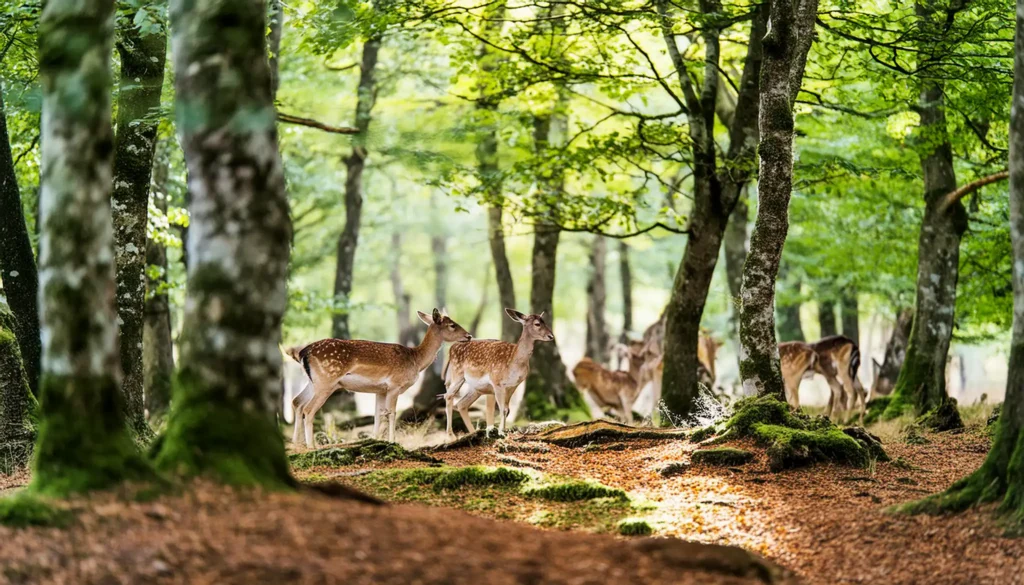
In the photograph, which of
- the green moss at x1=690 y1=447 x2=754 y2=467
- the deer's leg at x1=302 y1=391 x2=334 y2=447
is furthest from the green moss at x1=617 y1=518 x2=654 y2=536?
the deer's leg at x1=302 y1=391 x2=334 y2=447

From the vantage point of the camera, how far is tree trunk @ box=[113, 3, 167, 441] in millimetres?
11141

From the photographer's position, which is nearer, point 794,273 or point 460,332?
point 460,332

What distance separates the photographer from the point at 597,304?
97.7ft

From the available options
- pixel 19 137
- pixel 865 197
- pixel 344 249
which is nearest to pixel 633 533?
pixel 19 137

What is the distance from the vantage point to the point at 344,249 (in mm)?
24156

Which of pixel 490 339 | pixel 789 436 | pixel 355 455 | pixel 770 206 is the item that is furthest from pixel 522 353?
pixel 789 436

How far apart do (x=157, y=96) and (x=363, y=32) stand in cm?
261

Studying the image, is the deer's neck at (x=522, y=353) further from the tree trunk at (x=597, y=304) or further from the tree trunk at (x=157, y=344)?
the tree trunk at (x=597, y=304)

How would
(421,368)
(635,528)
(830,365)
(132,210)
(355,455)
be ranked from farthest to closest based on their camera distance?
(830,365) < (421,368) < (132,210) < (355,455) < (635,528)

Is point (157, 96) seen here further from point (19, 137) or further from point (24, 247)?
point (19, 137)

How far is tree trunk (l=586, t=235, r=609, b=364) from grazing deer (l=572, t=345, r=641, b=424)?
8068 mm

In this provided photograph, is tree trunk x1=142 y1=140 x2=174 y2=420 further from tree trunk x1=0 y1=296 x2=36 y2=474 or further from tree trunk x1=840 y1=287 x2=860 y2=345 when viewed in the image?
tree trunk x1=840 y1=287 x2=860 y2=345

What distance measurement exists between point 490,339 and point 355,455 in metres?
4.51

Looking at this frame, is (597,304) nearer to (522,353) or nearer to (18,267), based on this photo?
(522,353)
